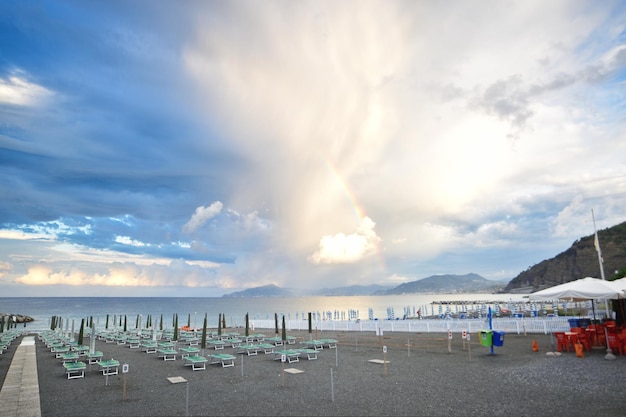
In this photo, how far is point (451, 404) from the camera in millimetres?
9945

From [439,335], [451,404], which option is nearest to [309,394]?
[451,404]

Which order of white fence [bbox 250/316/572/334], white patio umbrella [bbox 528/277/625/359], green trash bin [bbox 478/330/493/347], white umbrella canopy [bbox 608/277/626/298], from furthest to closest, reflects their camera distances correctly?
white fence [bbox 250/316/572/334] < green trash bin [bbox 478/330/493/347] < white patio umbrella [bbox 528/277/625/359] < white umbrella canopy [bbox 608/277/626/298]

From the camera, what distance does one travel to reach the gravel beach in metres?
9.75

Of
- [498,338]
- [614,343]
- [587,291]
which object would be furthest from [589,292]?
[498,338]

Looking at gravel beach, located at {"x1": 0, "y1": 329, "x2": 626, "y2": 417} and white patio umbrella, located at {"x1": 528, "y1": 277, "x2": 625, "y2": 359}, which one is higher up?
white patio umbrella, located at {"x1": 528, "y1": 277, "x2": 625, "y2": 359}

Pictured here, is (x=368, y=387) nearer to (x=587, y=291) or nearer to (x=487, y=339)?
(x=487, y=339)

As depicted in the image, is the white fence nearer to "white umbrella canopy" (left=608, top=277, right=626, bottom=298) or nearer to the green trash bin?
the green trash bin

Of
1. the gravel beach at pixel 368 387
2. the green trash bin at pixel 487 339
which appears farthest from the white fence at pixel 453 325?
the gravel beach at pixel 368 387

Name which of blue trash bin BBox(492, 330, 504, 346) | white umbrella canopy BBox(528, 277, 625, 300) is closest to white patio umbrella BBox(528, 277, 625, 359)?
white umbrella canopy BBox(528, 277, 625, 300)

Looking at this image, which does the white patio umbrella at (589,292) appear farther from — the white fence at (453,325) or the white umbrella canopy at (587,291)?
the white fence at (453,325)

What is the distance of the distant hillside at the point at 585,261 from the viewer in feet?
275

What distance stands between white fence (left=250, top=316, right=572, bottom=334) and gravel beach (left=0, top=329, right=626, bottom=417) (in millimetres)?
6587

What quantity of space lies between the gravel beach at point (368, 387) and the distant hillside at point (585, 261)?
7685 centimetres

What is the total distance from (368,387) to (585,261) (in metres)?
115
